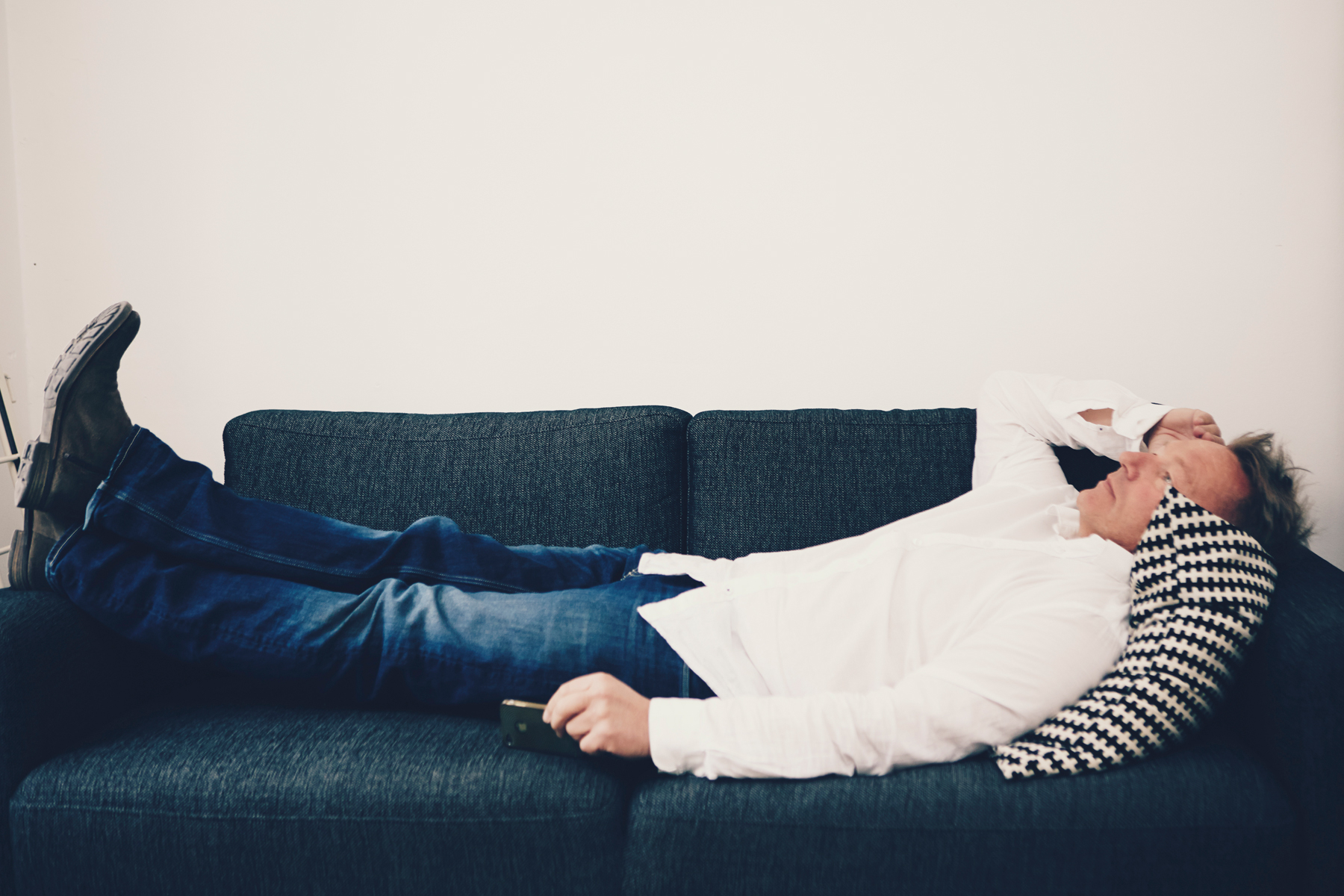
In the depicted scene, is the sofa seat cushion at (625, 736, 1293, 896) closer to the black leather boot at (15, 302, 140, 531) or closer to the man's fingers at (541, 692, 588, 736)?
the man's fingers at (541, 692, 588, 736)

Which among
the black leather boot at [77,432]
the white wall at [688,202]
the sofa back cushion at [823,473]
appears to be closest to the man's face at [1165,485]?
the sofa back cushion at [823,473]

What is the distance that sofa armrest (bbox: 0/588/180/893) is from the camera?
3.19 ft

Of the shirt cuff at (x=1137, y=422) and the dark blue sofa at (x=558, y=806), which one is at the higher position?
the shirt cuff at (x=1137, y=422)

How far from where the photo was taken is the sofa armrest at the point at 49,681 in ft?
3.19

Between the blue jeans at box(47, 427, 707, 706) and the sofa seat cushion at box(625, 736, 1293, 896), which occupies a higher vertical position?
the blue jeans at box(47, 427, 707, 706)

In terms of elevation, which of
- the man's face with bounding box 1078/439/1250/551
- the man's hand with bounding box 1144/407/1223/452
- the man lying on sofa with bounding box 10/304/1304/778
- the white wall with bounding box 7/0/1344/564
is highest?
the white wall with bounding box 7/0/1344/564

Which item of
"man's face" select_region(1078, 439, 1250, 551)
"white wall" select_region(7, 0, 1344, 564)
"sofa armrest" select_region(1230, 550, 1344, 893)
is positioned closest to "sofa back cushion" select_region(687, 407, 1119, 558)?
"man's face" select_region(1078, 439, 1250, 551)

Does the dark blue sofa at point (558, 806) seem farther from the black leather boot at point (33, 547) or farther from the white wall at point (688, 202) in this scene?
the white wall at point (688, 202)

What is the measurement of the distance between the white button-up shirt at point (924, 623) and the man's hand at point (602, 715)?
0.08ft

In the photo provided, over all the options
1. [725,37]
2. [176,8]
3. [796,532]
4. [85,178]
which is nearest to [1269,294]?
[796,532]

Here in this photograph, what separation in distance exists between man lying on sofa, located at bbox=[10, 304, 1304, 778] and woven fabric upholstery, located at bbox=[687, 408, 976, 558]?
20 centimetres

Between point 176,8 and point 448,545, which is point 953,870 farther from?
point 176,8

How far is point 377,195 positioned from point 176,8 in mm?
715

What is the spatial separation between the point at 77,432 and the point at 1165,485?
5.27 ft
